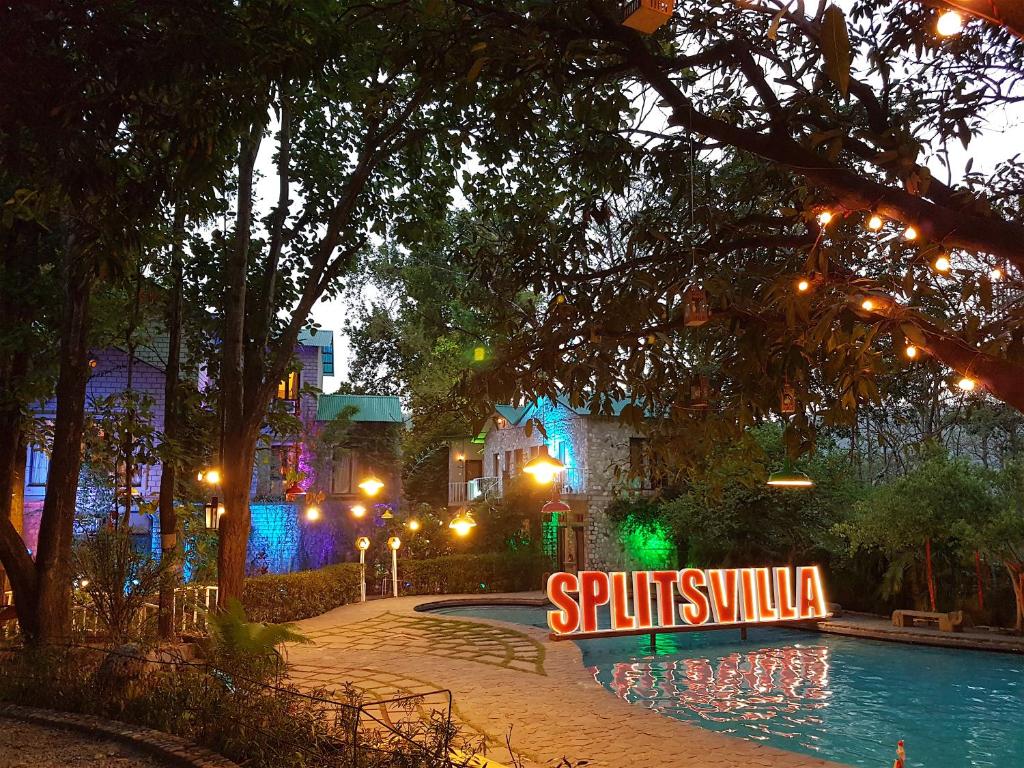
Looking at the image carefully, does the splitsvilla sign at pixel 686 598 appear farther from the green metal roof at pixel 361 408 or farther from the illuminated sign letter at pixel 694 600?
the green metal roof at pixel 361 408

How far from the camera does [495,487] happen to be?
33094 millimetres

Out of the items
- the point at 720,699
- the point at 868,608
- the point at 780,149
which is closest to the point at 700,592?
the point at 720,699

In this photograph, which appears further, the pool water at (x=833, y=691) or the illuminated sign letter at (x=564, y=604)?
the illuminated sign letter at (x=564, y=604)

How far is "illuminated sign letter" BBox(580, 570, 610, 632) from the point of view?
44.3 feet

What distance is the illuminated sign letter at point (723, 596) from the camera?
48.6 feet

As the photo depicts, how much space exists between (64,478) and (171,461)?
2069 millimetres

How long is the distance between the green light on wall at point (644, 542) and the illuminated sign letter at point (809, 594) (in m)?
12.8

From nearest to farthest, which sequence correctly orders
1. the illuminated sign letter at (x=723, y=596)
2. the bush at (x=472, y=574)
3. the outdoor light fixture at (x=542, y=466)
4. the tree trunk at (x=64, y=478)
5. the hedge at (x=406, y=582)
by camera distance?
the tree trunk at (x=64, y=478) < the outdoor light fixture at (x=542, y=466) < the illuminated sign letter at (x=723, y=596) < the hedge at (x=406, y=582) < the bush at (x=472, y=574)

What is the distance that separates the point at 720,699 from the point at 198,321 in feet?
35.9

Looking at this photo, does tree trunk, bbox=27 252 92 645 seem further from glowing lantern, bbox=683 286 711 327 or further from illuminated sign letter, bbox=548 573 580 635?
glowing lantern, bbox=683 286 711 327

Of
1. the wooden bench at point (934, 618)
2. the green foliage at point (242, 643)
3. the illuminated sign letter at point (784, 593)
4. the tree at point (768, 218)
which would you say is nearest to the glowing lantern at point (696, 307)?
the tree at point (768, 218)

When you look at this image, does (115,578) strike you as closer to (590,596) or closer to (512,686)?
(512,686)

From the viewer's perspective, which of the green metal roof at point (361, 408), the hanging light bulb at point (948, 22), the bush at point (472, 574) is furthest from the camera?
the green metal roof at point (361, 408)

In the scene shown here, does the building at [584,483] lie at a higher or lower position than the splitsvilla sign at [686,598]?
higher
